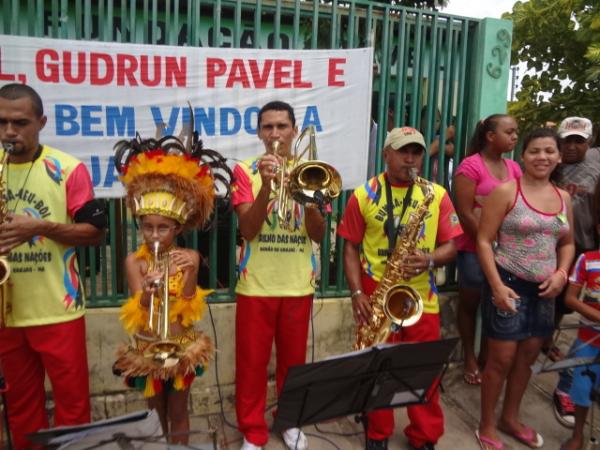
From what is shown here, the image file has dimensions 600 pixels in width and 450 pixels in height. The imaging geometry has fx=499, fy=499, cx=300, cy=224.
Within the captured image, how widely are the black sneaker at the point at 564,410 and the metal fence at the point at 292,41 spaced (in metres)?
1.99

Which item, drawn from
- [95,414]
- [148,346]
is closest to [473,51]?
[148,346]

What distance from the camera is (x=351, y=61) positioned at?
4.20 metres

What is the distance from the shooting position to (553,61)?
10.0 metres

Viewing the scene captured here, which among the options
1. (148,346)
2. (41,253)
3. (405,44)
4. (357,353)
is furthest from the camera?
(405,44)

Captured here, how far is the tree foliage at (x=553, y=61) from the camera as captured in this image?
29.7ft

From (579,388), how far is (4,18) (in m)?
4.81

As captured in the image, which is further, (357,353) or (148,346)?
(148,346)

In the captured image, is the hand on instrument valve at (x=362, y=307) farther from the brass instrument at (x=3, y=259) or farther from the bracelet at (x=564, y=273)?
the brass instrument at (x=3, y=259)

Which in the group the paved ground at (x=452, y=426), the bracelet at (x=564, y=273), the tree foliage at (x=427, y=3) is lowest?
the paved ground at (x=452, y=426)

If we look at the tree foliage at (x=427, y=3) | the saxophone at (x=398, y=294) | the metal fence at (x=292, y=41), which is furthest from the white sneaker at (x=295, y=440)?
the tree foliage at (x=427, y=3)

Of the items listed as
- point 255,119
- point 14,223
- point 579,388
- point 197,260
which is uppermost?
point 255,119

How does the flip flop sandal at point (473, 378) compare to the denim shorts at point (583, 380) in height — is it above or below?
below

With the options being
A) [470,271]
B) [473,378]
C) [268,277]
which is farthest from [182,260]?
[473,378]

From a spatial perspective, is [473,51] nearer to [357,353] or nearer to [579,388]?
[579,388]
